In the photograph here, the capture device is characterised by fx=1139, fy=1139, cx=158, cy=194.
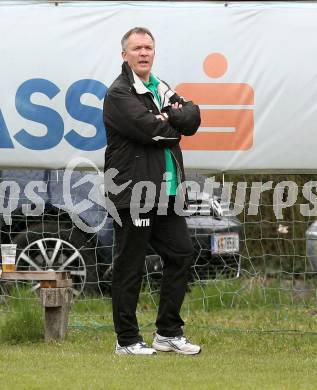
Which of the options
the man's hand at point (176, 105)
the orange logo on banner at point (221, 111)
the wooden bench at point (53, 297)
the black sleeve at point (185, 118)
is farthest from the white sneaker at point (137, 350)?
the orange logo on banner at point (221, 111)

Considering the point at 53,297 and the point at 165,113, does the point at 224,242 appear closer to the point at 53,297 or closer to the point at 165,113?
the point at 53,297

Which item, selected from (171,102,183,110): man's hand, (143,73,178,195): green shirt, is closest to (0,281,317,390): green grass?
(143,73,178,195): green shirt

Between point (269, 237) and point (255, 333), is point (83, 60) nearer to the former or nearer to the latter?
point (255, 333)

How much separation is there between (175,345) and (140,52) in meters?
1.97

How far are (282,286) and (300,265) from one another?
2.54 feet

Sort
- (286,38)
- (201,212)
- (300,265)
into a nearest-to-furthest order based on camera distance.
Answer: (286,38) < (201,212) < (300,265)

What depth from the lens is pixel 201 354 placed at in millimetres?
7691

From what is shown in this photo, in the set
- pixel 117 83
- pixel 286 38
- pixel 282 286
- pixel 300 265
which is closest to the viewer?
pixel 117 83

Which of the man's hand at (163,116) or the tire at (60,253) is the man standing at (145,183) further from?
the tire at (60,253)

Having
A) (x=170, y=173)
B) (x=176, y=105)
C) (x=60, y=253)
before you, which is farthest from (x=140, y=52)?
(x=60, y=253)

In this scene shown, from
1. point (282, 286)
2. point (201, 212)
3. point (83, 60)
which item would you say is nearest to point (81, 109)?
point (83, 60)

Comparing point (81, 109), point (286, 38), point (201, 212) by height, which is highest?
point (286, 38)

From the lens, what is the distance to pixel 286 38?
891 cm

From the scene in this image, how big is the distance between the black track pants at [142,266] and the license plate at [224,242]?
267cm
